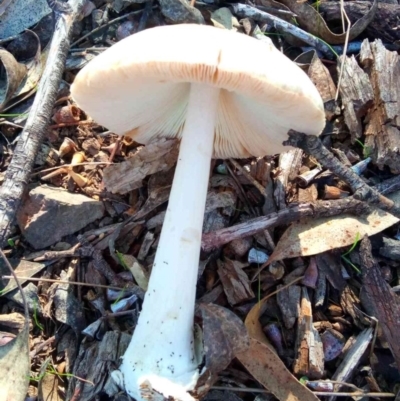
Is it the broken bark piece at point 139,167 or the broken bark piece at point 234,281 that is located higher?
the broken bark piece at point 139,167

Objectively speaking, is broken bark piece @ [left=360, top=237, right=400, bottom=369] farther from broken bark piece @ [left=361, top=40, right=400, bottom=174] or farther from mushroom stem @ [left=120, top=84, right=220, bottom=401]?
mushroom stem @ [left=120, top=84, right=220, bottom=401]

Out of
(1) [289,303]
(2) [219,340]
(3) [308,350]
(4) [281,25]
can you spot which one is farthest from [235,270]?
(4) [281,25]

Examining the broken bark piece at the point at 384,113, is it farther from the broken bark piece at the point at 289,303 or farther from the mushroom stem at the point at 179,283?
the mushroom stem at the point at 179,283

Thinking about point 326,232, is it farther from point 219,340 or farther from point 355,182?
point 219,340

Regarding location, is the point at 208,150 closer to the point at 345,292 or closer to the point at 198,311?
the point at 198,311

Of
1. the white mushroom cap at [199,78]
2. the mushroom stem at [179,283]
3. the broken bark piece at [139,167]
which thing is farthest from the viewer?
the broken bark piece at [139,167]

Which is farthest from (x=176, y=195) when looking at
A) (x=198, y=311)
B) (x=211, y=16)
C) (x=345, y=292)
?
(x=211, y=16)

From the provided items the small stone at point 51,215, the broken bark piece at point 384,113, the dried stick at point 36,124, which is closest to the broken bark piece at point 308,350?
the broken bark piece at point 384,113
